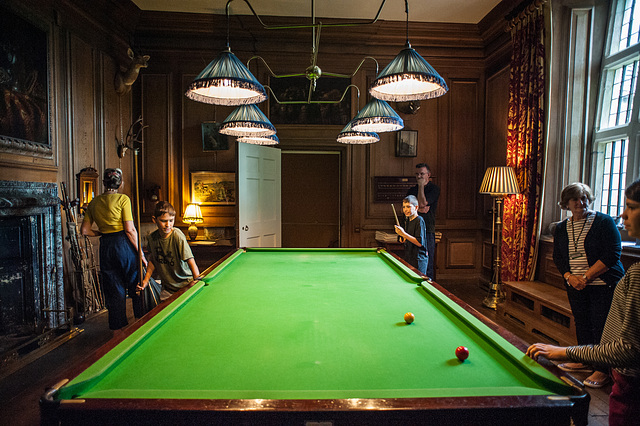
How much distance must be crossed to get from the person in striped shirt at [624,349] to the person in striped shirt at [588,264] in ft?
4.53

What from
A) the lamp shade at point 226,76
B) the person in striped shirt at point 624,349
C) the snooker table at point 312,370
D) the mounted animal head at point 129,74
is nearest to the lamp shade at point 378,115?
the lamp shade at point 226,76

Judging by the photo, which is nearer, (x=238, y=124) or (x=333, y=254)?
(x=238, y=124)

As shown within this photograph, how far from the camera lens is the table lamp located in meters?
5.08

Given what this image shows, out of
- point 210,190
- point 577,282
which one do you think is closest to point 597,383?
point 577,282

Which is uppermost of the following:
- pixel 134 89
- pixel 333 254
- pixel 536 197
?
pixel 134 89

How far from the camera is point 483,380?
3.67 feet

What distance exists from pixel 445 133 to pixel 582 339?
11.7 ft

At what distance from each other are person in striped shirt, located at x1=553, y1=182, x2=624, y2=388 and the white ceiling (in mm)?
3268

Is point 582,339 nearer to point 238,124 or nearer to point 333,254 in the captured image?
point 333,254

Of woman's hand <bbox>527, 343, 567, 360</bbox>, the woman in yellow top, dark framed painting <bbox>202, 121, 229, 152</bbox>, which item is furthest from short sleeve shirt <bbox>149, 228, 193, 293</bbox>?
dark framed painting <bbox>202, 121, 229, 152</bbox>

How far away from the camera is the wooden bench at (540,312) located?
3.05 meters

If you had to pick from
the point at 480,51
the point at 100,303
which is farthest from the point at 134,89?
the point at 480,51

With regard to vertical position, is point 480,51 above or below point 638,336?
above

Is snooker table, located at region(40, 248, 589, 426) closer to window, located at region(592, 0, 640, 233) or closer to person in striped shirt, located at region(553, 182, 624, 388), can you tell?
person in striped shirt, located at region(553, 182, 624, 388)
